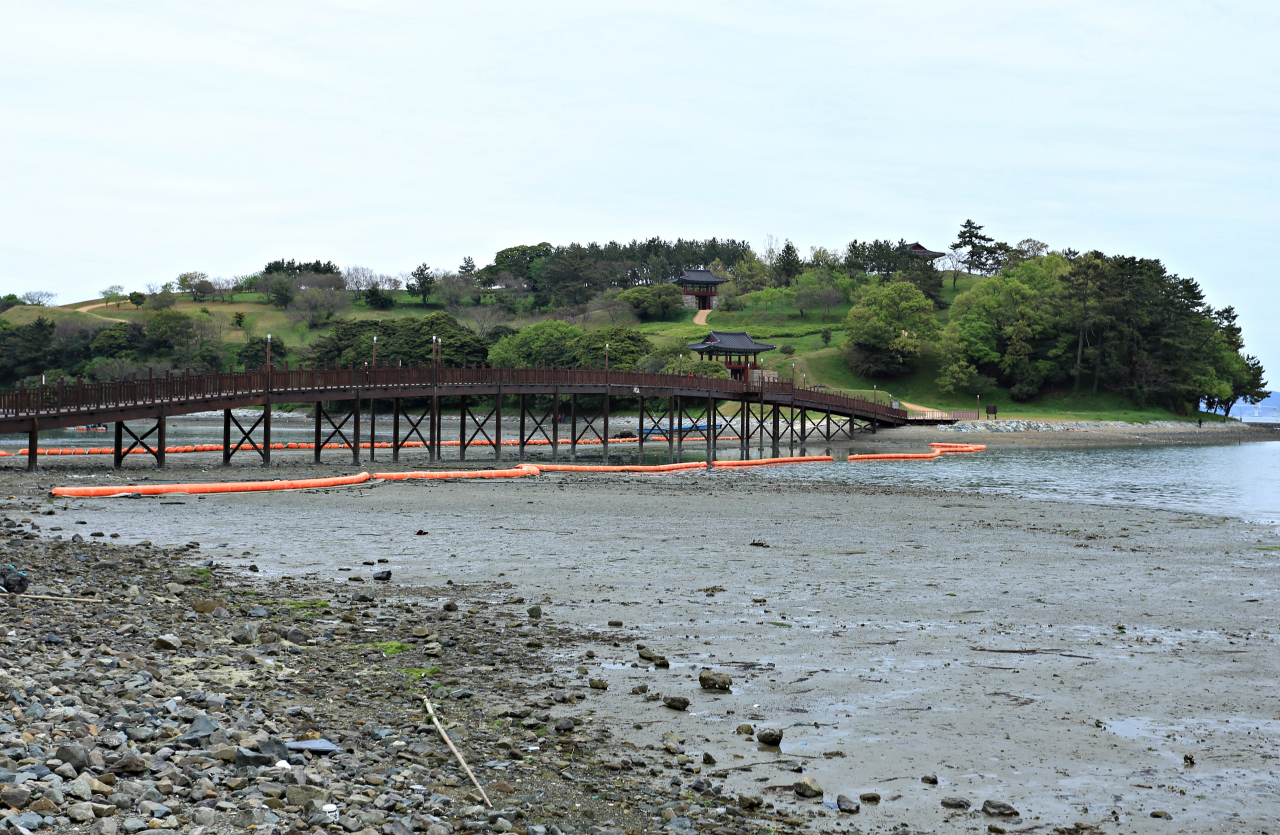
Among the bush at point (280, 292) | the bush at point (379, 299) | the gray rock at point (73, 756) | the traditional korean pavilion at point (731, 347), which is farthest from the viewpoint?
the bush at point (280, 292)

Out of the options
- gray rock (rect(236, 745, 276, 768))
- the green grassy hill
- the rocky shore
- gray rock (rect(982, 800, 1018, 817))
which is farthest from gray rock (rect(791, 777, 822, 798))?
the green grassy hill

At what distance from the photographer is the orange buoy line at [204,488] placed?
92.9 ft

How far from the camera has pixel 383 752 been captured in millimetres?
8039

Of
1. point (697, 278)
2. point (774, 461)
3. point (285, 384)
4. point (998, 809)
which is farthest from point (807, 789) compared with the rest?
point (697, 278)

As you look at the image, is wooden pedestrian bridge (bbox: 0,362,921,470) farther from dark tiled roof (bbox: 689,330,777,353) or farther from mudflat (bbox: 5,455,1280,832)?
dark tiled roof (bbox: 689,330,777,353)

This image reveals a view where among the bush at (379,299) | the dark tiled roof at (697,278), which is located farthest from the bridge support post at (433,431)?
the bush at (379,299)

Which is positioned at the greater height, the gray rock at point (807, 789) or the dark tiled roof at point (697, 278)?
the dark tiled roof at point (697, 278)

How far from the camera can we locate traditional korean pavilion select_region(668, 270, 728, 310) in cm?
15400

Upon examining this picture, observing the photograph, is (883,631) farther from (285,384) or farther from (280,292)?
(280,292)

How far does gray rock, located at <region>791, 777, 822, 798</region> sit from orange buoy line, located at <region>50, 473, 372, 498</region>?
86.1 feet

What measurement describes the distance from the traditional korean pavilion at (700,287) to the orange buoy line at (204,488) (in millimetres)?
121742

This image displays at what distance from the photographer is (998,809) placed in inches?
293

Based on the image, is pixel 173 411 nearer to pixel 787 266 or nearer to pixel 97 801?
pixel 97 801

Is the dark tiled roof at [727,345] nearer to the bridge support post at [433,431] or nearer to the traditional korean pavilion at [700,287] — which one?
the bridge support post at [433,431]
